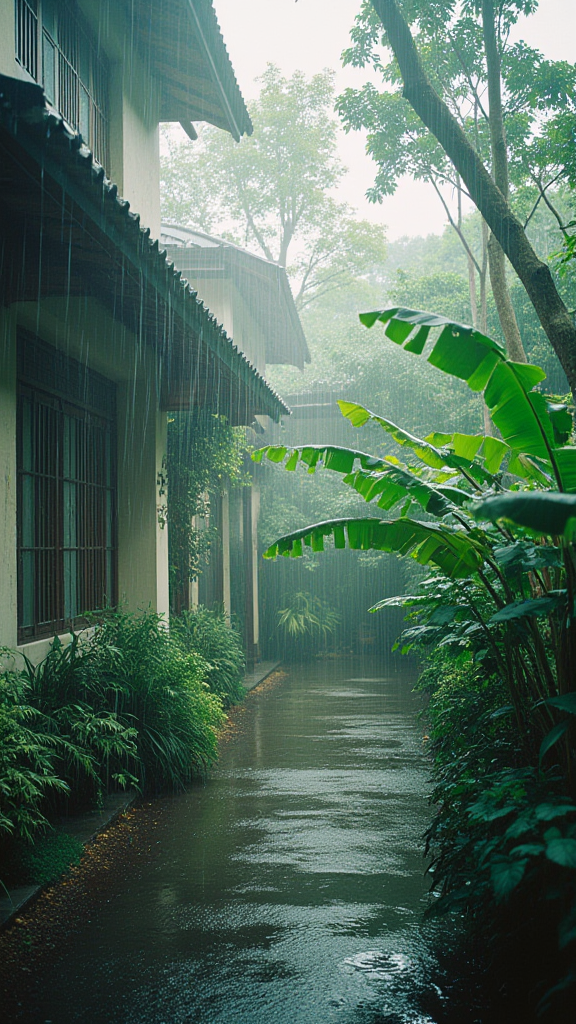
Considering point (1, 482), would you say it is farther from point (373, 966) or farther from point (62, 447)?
point (373, 966)

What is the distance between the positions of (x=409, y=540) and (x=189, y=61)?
7.18 meters

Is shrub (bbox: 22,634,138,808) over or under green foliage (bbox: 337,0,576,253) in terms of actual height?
under

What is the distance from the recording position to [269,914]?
436 centimetres

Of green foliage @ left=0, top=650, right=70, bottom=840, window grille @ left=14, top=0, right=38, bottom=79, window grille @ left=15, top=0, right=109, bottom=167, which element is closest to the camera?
green foliage @ left=0, top=650, right=70, bottom=840

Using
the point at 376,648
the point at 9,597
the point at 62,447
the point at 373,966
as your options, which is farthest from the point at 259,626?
the point at 373,966

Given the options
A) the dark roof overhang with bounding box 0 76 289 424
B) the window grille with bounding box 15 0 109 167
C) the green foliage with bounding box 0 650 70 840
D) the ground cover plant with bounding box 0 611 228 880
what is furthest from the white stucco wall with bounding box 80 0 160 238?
the green foliage with bounding box 0 650 70 840

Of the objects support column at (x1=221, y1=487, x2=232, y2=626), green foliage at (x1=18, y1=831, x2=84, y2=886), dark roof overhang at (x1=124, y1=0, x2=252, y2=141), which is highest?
dark roof overhang at (x1=124, y1=0, x2=252, y2=141)

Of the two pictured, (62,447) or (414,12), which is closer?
(62,447)

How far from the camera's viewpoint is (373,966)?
3.74 metres

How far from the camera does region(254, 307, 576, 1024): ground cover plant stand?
9.64ft

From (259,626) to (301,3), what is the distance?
12312 millimetres

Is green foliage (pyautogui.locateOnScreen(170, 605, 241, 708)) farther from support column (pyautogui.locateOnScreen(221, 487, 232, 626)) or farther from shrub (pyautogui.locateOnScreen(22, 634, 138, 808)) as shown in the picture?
shrub (pyautogui.locateOnScreen(22, 634, 138, 808))

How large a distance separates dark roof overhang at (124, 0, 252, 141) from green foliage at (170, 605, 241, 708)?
6.31 m

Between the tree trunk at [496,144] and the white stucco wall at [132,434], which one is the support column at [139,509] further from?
the tree trunk at [496,144]
